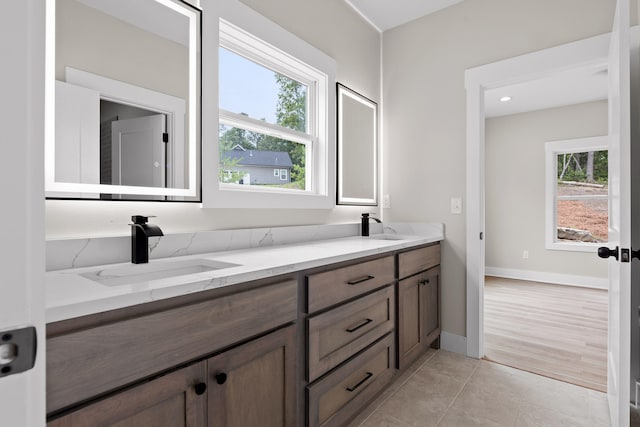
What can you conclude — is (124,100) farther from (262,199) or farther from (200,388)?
(200,388)

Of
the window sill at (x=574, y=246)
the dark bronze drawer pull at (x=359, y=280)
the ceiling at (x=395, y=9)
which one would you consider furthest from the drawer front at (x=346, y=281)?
the window sill at (x=574, y=246)

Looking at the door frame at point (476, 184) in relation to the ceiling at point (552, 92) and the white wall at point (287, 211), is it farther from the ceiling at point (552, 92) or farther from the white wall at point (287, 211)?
the ceiling at point (552, 92)

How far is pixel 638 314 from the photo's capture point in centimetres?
181

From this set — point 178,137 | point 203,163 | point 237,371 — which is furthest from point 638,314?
point 178,137

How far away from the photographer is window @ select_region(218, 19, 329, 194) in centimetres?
180

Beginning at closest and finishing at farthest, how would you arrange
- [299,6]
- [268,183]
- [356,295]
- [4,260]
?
[4,260] → [356,295] → [268,183] → [299,6]

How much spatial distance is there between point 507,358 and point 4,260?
112 inches

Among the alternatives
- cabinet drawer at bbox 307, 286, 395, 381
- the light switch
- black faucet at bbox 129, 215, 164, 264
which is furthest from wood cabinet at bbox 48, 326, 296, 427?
the light switch

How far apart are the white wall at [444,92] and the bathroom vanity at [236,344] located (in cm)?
86

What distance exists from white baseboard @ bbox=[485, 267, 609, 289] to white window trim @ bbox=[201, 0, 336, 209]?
4.12m

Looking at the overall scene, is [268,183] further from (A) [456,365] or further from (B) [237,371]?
(A) [456,365]

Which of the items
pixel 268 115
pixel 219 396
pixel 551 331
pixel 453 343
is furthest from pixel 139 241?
pixel 551 331

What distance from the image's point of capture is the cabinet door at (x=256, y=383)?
3.36 feet

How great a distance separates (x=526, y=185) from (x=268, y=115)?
4635 mm
